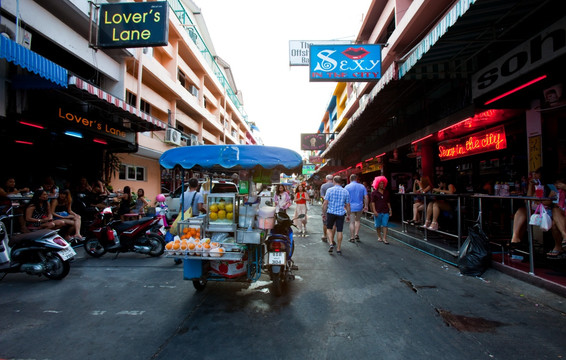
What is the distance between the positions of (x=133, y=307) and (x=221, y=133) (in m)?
30.6

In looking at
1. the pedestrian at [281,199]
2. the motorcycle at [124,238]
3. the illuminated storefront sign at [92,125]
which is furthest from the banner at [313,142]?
the motorcycle at [124,238]

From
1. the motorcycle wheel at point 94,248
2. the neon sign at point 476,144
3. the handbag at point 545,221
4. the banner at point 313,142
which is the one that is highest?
the banner at point 313,142

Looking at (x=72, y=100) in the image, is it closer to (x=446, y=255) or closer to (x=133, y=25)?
(x=133, y=25)

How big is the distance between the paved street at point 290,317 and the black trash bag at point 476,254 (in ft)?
0.62

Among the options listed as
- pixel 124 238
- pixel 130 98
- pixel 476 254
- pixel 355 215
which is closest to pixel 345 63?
pixel 355 215

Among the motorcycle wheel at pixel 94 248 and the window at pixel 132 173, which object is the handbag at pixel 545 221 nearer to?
the motorcycle wheel at pixel 94 248

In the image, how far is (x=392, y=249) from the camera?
7.13 metres

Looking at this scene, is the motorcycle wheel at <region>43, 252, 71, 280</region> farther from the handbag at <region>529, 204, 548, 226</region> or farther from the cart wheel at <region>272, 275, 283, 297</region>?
the handbag at <region>529, 204, 548, 226</region>

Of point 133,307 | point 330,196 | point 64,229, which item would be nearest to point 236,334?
point 133,307

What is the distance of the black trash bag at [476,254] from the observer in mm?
4918

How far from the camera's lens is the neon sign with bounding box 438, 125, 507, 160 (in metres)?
6.70

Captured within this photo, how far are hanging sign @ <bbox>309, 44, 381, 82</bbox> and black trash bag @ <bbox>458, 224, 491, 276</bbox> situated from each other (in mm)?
4848

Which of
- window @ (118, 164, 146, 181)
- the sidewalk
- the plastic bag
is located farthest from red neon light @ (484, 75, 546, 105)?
window @ (118, 164, 146, 181)

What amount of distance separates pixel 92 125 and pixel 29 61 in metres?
3.66
